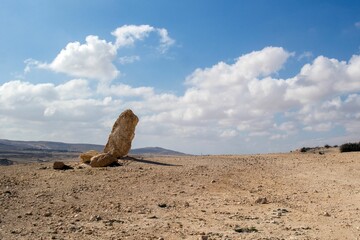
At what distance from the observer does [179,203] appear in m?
13.3

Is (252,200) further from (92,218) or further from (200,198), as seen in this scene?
(92,218)

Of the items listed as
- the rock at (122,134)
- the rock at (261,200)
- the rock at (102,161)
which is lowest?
the rock at (261,200)

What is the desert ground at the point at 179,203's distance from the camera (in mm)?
9961

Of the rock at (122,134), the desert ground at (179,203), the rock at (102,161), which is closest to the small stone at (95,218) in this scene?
the desert ground at (179,203)

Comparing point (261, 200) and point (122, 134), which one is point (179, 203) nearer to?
point (261, 200)

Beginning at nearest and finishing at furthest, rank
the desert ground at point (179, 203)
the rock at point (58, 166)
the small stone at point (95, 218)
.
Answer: the desert ground at point (179, 203)
the small stone at point (95, 218)
the rock at point (58, 166)

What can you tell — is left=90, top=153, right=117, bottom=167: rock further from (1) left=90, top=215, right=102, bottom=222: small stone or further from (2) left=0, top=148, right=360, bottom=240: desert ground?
(1) left=90, top=215, right=102, bottom=222: small stone

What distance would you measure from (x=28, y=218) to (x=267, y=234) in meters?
6.10

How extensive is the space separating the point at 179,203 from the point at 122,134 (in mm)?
13044

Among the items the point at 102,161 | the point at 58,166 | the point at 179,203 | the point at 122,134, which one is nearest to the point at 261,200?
the point at 179,203

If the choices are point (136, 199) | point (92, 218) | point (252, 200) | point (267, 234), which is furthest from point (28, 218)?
point (252, 200)

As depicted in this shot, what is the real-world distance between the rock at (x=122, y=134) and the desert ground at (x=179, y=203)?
14.2 ft

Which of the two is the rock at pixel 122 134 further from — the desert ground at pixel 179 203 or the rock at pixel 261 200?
the rock at pixel 261 200

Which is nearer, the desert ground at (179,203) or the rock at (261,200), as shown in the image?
the desert ground at (179,203)
